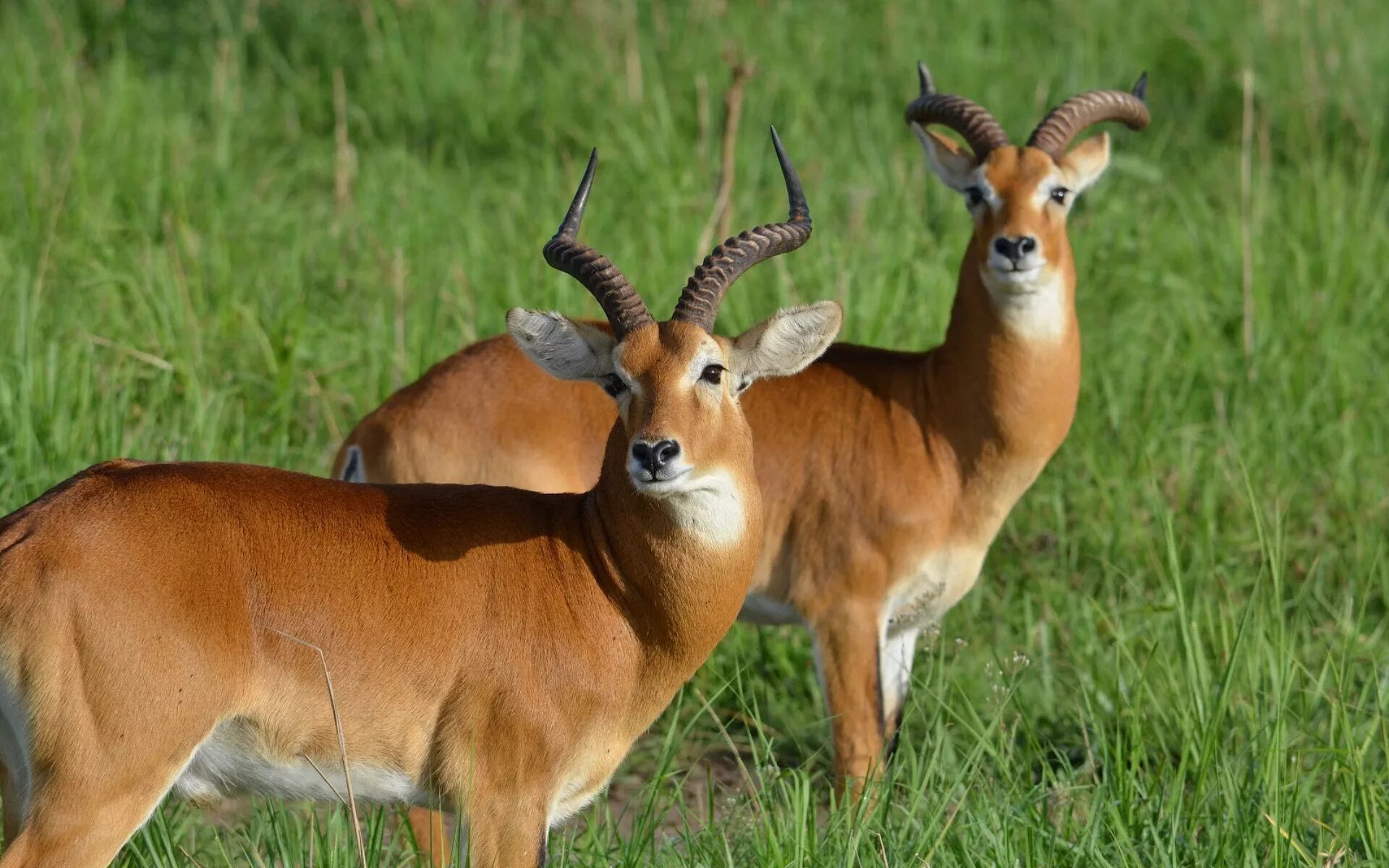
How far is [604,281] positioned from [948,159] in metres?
2.17

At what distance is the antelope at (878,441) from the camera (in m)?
5.15

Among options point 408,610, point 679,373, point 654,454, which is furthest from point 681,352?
point 408,610

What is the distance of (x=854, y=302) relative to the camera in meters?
6.87

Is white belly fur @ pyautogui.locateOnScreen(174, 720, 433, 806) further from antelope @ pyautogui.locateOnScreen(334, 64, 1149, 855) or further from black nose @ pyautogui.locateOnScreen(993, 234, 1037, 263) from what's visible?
black nose @ pyautogui.locateOnScreen(993, 234, 1037, 263)

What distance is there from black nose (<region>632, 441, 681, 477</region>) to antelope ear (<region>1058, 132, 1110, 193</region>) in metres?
2.39

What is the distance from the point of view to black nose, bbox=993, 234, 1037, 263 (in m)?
5.22

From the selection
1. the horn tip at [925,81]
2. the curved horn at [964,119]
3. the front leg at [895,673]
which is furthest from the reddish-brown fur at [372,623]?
the horn tip at [925,81]

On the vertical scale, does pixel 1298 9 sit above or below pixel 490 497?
above

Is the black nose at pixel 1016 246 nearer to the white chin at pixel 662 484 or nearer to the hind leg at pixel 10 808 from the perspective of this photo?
the white chin at pixel 662 484

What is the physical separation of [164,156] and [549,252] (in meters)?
4.31

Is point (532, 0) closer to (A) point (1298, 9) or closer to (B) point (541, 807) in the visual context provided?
(A) point (1298, 9)

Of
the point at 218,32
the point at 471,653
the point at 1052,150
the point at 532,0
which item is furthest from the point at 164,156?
the point at 471,653

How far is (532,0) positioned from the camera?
10.1m

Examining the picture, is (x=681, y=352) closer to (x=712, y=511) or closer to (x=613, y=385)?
(x=613, y=385)
